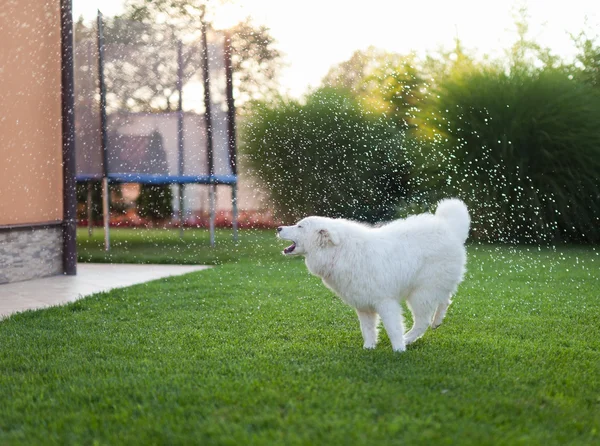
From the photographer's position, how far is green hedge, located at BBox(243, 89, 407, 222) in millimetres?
13367

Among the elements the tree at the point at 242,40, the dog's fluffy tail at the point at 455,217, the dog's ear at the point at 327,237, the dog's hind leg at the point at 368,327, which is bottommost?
the dog's hind leg at the point at 368,327

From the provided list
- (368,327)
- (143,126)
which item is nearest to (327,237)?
(368,327)

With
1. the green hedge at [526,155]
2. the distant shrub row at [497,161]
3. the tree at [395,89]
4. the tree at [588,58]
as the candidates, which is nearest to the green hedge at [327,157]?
the distant shrub row at [497,161]

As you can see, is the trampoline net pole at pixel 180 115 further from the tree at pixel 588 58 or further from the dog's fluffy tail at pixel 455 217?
the tree at pixel 588 58

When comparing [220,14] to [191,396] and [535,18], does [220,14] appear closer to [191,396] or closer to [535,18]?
[535,18]

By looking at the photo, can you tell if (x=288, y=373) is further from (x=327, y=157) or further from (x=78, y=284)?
(x=327, y=157)

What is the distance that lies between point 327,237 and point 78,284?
155 inches

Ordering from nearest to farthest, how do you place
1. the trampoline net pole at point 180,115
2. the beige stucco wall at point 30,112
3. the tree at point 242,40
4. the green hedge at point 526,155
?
1. the beige stucco wall at point 30,112
2. the trampoline net pole at point 180,115
3. the green hedge at point 526,155
4. the tree at point 242,40

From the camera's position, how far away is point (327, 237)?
13.4ft

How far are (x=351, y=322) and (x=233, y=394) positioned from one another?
2.13 m

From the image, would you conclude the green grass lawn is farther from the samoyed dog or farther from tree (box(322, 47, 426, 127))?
tree (box(322, 47, 426, 127))

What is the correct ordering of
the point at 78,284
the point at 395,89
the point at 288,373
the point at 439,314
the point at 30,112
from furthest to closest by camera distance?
1. the point at 395,89
2. the point at 30,112
3. the point at 78,284
4. the point at 439,314
5. the point at 288,373

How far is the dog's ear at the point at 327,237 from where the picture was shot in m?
4.06

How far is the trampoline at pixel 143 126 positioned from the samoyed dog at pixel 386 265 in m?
6.76
